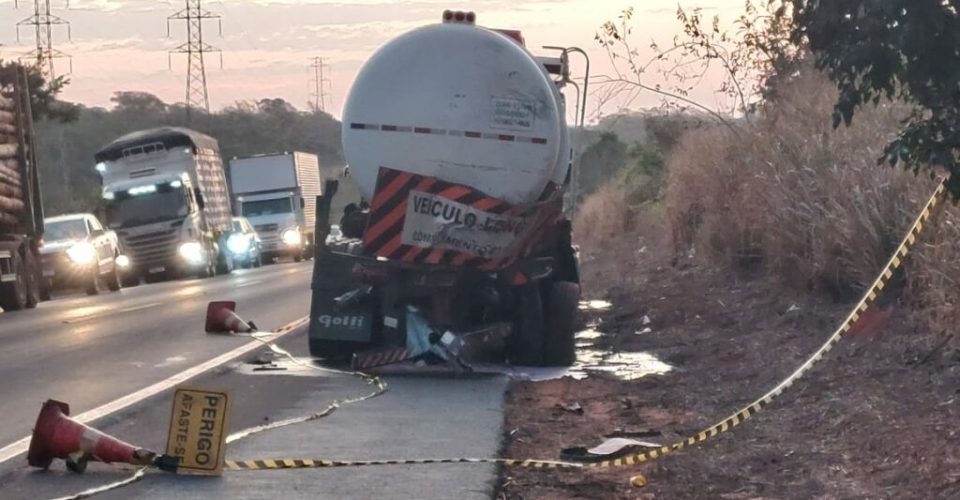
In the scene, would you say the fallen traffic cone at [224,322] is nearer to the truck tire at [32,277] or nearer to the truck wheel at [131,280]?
the truck tire at [32,277]

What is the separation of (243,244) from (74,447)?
133ft

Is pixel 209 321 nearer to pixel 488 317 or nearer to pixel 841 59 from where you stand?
pixel 488 317

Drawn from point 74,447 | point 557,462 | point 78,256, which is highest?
point 74,447

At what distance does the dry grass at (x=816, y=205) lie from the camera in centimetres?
1162

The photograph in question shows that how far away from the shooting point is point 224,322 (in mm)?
17406

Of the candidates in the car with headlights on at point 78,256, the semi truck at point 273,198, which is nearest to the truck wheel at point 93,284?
the car with headlights on at point 78,256

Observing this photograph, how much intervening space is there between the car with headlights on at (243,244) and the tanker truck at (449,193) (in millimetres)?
32546

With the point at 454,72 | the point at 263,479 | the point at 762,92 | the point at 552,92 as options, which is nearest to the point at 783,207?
the point at 552,92

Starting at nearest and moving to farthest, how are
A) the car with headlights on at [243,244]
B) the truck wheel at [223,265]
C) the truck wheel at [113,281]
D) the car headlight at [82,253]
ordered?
the car headlight at [82,253]
the truck wheel at [113,281]
the truck wheel at [223,265]
the car with headlights on at [243,244]

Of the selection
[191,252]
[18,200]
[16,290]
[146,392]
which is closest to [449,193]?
[146,392]

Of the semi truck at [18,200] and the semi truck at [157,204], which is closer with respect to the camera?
the semi truck at [18,200]

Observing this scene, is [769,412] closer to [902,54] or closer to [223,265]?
[902,54]

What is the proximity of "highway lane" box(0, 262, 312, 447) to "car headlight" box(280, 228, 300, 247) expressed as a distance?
27743 mm

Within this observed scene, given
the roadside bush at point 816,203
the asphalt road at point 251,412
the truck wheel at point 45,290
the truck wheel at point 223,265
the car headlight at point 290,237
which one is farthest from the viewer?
the car headlight at point 290,237
